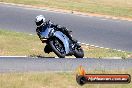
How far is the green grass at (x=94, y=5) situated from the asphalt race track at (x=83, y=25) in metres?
1.86

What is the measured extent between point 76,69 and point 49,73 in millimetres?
774

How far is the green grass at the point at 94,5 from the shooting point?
2872 centimetres

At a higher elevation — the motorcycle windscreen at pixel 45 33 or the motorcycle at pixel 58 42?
the motorcycle windscreen at pixel 45 33

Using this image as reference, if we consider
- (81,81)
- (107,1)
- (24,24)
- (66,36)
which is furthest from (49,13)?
(81,81)

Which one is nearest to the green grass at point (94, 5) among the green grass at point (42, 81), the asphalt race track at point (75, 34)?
the asphalt race track at point (75, 34)

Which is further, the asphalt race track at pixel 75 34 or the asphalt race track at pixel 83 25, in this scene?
the asphalt race track at pixel 83 25

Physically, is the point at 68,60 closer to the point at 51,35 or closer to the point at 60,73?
the point at 60,73

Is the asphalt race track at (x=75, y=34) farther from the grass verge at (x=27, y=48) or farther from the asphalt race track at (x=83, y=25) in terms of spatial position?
the grass verge at (x=27, y=48)

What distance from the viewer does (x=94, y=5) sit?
102 feet

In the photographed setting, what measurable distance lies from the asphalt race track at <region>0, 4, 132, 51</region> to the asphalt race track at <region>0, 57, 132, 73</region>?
6934 mm

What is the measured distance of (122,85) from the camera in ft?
36.9

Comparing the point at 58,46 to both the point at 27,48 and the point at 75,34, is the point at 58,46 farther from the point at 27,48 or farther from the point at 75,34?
the point at 75,34

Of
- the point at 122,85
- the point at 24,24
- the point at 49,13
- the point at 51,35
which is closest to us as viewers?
the point at 122,85

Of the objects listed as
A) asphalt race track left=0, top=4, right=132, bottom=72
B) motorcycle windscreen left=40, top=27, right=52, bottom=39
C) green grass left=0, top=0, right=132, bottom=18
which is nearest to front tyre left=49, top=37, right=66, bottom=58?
motorcycle windscreen left=40, top=27, right=52, bottom=39
